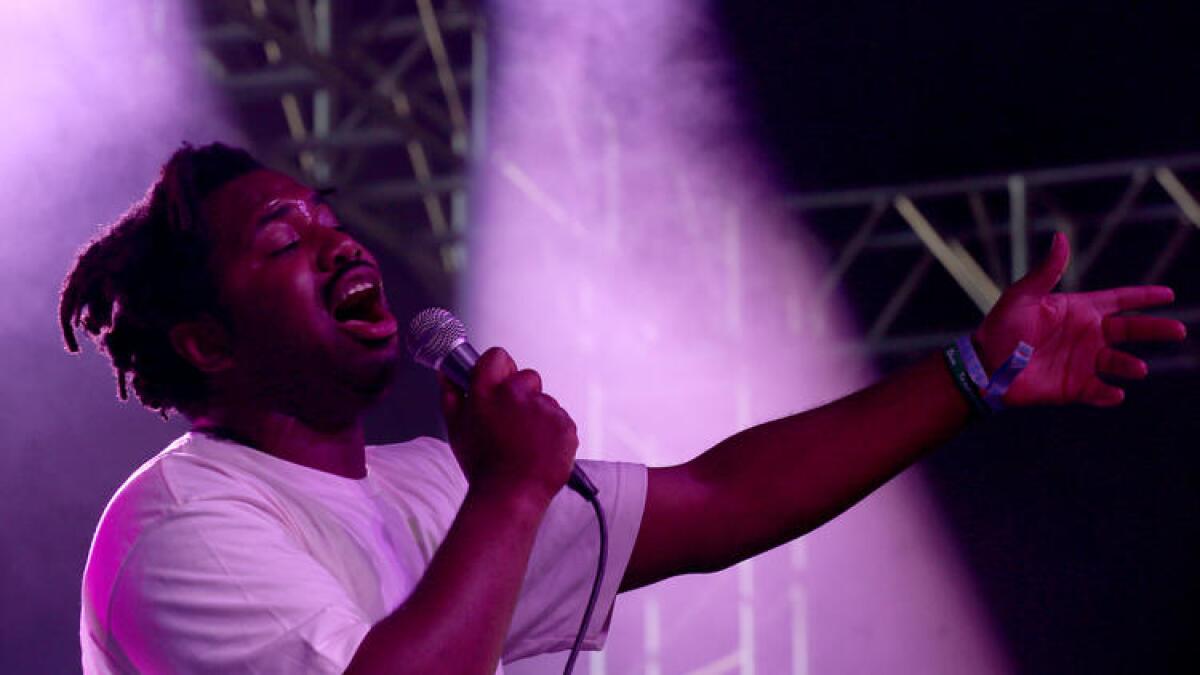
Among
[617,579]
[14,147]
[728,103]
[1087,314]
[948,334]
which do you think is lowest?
[617,579]

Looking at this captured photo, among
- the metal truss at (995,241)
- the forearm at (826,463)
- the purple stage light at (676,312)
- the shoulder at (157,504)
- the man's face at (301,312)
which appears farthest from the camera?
the metal truss at (995,241)

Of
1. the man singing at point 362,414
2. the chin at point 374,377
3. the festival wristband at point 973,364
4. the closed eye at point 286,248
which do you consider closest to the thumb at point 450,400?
the man singing at point 362,414

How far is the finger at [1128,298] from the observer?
1.67 metres

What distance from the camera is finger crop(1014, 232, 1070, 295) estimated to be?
1.64 metres

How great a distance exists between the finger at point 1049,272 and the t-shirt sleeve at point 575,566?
54 centimetres

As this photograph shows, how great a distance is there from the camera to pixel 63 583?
10.4 ft

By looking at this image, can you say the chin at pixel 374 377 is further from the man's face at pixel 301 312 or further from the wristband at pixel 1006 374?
the wristband at pixel 1006 374

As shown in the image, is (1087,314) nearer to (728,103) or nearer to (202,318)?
(202,318)

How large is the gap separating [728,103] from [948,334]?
163 cm

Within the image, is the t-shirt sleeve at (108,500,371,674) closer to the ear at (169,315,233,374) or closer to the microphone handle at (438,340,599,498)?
the microphone handle at (438,340,599,498)

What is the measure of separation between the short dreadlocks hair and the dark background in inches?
189

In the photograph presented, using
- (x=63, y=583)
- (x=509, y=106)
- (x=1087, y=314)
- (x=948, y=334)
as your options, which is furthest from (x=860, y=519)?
(x=1087, y=314)

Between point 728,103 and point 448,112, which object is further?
point 728,103

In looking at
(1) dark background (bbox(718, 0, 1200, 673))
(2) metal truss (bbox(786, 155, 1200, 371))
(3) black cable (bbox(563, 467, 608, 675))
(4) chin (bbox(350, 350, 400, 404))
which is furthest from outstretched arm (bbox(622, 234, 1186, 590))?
(1) dark background (bbox(718, 0, 1200, 673))
